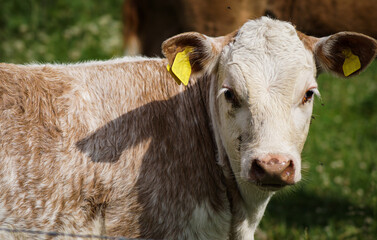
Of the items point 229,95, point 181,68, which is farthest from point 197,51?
point 229,95

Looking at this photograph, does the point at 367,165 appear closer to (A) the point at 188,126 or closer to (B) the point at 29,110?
(A) the point at 188,126

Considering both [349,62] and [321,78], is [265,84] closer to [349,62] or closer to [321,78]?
[349,62]

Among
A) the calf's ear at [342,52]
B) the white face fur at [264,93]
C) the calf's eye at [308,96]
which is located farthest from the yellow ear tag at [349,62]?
the calf's eye at [308,96]

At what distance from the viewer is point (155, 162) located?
3.29 metres

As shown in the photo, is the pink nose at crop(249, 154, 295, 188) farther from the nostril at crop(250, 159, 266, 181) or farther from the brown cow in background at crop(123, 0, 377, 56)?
the brown cow in background at crop(123, 0, 377, 56)

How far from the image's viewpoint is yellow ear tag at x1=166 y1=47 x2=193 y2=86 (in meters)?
3.15

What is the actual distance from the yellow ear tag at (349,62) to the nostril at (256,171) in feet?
3.27

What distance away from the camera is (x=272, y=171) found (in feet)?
8.84

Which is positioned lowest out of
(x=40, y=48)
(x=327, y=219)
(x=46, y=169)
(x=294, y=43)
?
(x=327, y=219)

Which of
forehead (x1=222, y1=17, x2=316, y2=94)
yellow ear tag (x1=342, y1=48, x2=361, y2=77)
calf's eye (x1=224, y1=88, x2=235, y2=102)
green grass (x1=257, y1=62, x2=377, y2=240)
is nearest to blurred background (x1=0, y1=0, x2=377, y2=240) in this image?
green grass (x1=257, y1=62, x2=377, y2=240)

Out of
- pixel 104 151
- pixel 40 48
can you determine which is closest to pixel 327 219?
pixel 104 151

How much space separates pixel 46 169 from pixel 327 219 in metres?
3.42

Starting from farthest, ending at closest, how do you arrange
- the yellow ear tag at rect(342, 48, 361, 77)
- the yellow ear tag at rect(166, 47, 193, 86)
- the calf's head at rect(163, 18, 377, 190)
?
the yellow ear tag at rect(342, 48, 361, 77) → the yellow ear tag at rect(166, 47, 193, 86) → the calf's head at rect(163, 18, 377, 190)

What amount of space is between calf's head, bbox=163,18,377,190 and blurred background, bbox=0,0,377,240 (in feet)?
3.39
